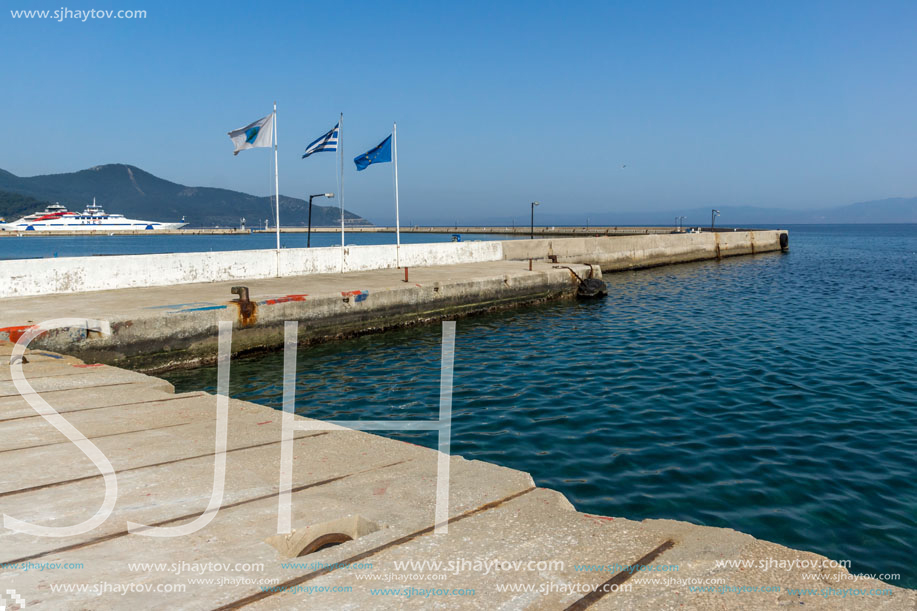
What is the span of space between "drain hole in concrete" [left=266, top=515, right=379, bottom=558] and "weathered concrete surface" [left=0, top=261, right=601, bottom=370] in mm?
8430

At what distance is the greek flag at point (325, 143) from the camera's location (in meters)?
21.1

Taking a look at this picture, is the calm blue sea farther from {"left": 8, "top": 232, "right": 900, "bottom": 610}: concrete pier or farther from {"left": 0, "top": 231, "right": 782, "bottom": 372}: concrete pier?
{"left": 8, "top": 232, "right": 900, "bottom": 610}: concrete pier

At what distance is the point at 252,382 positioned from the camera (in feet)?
36.4

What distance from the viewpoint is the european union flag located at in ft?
74.5

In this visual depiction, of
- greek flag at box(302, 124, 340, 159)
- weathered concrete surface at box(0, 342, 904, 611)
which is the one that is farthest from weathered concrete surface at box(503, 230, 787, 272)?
weathered concrete surface at box(0, 342, 904, 611)

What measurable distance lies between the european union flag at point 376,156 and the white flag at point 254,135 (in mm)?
3807

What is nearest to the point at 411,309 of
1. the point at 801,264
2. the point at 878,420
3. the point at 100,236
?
the point at 878,420

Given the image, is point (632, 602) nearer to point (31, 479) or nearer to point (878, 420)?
point (31, 479)

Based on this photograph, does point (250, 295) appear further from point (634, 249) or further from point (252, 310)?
point (634, 249)

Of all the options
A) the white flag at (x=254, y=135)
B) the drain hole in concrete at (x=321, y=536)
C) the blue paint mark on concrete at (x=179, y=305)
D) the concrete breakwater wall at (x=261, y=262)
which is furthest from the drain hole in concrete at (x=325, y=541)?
the white flag at (x=254, y=135)

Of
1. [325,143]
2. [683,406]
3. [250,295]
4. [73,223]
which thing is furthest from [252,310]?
[73,223]

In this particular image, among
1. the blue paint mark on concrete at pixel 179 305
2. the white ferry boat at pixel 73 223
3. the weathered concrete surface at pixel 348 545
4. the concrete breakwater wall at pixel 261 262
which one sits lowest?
the weathered concrete surface at pixel 348 545

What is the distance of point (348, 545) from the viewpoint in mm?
3238

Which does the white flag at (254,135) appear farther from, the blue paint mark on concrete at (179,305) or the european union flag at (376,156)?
the blue paint mark on concrete at (179,305)
